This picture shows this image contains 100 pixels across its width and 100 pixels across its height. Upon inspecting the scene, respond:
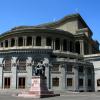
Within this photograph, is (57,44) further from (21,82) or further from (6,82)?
(6,82)

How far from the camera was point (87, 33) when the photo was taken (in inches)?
3863

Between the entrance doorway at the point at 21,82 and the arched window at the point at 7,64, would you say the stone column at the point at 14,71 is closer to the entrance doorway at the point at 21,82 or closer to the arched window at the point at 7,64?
the entrance doorway at the point at 21,82

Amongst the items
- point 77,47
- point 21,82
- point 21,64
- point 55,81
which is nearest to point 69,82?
point 55,81

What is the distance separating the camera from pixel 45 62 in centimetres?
7569

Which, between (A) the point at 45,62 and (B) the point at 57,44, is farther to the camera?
(B) the point at 57,44

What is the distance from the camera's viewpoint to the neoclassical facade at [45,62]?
75375 millimetres

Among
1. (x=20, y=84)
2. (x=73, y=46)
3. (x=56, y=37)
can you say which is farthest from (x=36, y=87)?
(x=73, y=46)

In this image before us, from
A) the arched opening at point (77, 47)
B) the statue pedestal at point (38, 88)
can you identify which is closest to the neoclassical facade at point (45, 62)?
the arched opening at point (77, 47)

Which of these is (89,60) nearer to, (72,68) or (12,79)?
(72,68)

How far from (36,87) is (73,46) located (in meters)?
46.0

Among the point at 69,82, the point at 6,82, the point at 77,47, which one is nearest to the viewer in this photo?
the point at 6,82

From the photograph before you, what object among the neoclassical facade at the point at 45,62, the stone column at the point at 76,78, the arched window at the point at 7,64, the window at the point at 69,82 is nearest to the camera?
the neoclassical facade at the point at 45,62

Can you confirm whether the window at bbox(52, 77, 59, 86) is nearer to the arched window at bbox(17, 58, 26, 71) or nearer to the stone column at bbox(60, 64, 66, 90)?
the stone column at bbox(60, 64, 66, 90)

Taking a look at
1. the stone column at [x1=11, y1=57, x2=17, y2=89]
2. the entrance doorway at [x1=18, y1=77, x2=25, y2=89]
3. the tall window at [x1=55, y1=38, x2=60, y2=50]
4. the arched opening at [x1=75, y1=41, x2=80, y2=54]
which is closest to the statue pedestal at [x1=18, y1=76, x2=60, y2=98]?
the entrance doorway at [x1=18, y1=77, x2=25, y2=89]
